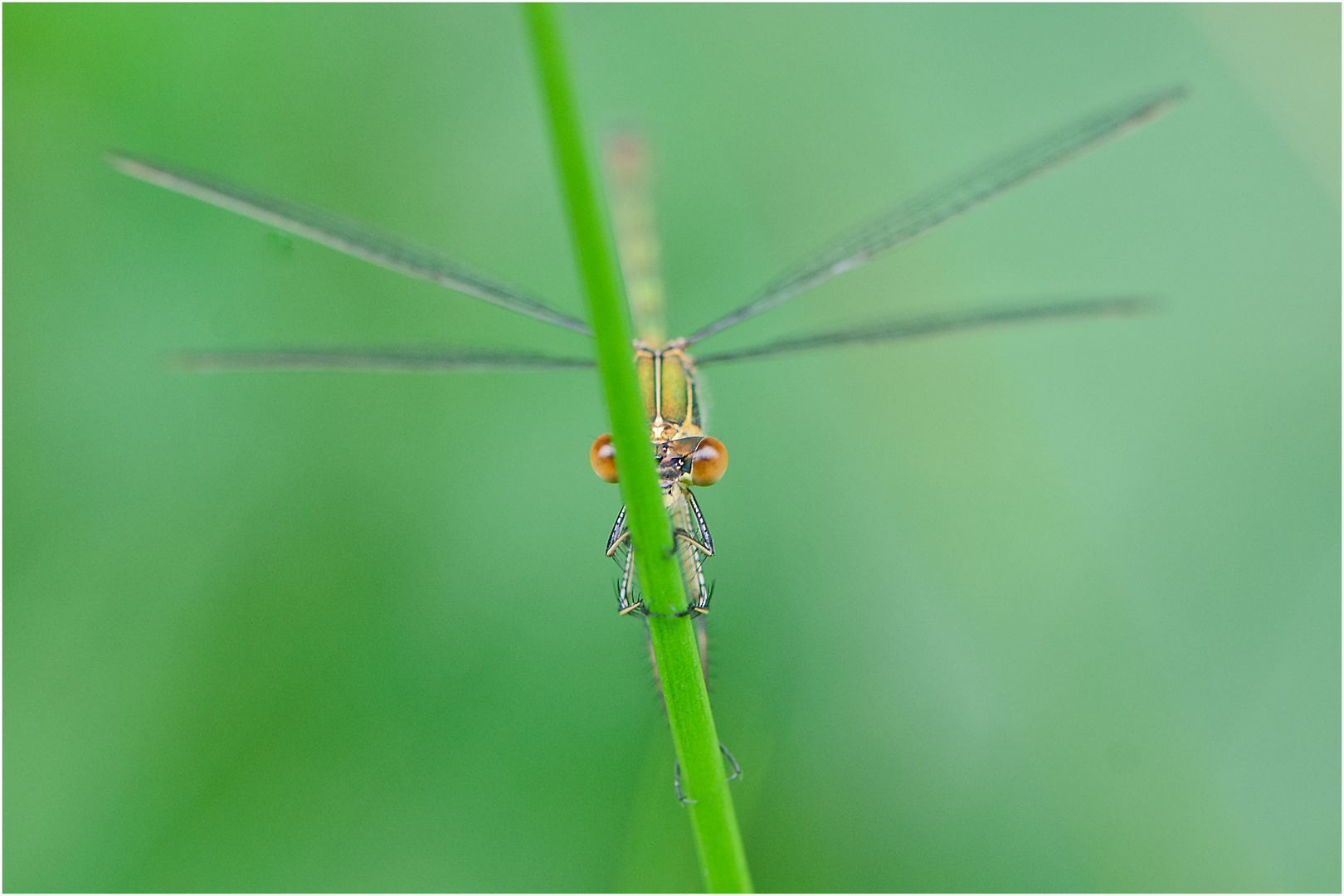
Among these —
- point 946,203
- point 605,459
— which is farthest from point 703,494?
point 946,203

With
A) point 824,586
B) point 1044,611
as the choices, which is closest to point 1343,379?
point 1044,611

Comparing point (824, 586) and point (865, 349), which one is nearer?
point (824, 586)

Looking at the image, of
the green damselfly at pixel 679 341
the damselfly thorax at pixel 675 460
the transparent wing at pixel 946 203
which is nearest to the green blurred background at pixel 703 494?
the damselfly thorax at pixel 675 460

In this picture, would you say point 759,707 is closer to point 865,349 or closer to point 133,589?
point 865,349

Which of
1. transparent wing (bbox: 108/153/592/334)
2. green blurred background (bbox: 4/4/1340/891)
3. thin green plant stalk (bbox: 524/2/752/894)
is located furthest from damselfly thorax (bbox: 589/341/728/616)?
green blurred background (bbox: 4/4/1340/891)

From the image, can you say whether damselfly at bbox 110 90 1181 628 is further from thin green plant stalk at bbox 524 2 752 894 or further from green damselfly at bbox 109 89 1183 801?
thin green plant stalk at bbox 524 2 752 894

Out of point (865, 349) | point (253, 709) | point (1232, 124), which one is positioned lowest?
point (253, 709)

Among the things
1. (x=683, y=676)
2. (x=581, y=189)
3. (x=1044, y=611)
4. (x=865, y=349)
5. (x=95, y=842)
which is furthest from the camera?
(x=865, y=349)
